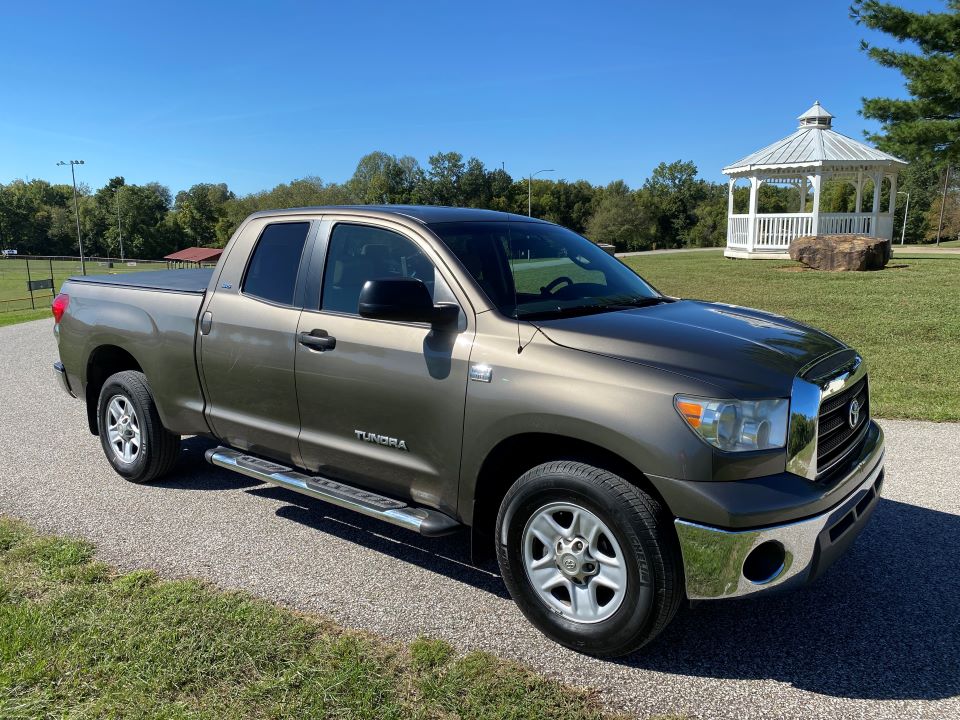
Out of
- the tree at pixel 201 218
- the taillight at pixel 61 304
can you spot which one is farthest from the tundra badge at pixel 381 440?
the tree at pixel 201 218

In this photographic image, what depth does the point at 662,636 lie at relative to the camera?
3.46 metres

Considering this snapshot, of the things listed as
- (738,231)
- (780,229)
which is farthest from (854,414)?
(738,231)

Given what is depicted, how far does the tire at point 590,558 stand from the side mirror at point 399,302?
0.87 m

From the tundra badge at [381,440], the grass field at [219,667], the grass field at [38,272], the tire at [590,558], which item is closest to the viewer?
the grass field at [219,667]

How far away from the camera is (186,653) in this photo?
3221mm

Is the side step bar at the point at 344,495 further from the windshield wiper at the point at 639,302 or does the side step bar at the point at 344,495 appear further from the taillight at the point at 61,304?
the taillight at the point at 61,304

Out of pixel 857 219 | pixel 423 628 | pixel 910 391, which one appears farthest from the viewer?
pixel 857 219

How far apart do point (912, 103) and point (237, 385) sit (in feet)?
73.1

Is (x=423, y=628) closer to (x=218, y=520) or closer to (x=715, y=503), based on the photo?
(x=715, y=503)

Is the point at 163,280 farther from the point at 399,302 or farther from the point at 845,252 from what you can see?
the point at 845,252

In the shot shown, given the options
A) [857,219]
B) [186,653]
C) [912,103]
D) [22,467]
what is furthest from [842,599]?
[857,219]

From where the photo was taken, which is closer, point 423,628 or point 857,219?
point 423,628

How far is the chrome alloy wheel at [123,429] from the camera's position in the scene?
5457mm

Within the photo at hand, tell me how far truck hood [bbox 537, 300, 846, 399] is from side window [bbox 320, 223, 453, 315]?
942 mm
